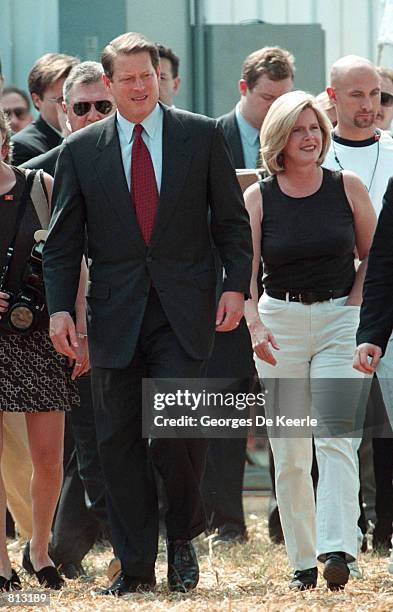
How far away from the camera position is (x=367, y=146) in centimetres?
757

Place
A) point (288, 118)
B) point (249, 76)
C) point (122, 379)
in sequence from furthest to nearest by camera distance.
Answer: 1. point (249, 76)
2. point (288, 118)
3. point (122, 379)

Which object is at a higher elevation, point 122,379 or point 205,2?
point 205,2

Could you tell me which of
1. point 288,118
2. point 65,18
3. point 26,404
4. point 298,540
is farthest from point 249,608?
point 65,18

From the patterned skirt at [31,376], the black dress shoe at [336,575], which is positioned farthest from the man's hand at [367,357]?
the patterned skirt at [31,376]

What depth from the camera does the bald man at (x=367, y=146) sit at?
749cm

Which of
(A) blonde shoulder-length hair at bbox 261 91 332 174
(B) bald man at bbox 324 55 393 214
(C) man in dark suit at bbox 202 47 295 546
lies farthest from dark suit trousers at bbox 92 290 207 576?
(C) man in dark suit at bbox 202 47 295 546

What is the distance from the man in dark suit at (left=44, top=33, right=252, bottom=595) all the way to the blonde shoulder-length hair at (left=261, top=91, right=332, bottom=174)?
417 millimetres

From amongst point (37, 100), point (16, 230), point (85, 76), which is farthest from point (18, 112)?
point (16, 230)

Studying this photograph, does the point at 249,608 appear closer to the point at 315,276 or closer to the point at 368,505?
the point at 315,276

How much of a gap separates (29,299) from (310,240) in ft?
3.90

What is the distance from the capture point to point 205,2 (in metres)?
9.32

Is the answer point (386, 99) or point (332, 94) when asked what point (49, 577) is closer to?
point (332, 94)

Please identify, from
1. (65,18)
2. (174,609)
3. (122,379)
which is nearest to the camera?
(174,609)

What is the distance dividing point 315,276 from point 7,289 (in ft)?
4.18
